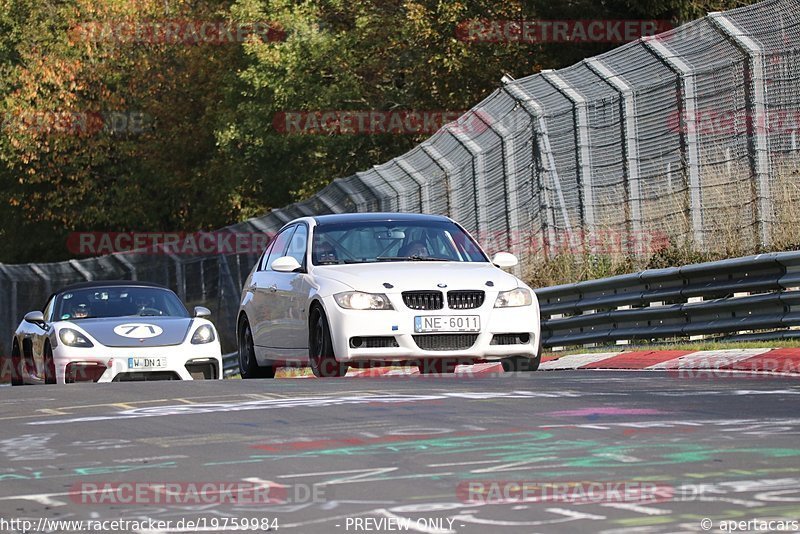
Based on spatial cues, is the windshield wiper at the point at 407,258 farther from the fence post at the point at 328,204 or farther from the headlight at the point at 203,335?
the fence post at the point at 328,204

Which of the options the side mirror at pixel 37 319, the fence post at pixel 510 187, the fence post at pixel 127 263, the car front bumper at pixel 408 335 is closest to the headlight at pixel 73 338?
the side mirror at pixel 37 319

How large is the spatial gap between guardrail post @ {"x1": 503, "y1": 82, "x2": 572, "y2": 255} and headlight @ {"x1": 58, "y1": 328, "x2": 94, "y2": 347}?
295 inches

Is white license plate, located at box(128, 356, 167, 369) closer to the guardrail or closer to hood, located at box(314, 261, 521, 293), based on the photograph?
hood, located at box(314, 261, 521, 293)

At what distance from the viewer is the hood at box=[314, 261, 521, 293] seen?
46.6 feet

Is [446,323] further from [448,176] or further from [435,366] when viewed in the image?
[448,176]

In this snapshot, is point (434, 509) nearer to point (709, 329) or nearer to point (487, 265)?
point (487, 265)

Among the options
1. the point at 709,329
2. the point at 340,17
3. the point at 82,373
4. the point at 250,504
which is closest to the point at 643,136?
the point at 709,329

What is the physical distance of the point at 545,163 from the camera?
73.5 feet

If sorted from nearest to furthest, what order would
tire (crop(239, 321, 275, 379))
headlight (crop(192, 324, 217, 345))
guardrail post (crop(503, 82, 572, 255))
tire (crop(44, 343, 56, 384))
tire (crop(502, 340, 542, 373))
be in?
tire (crop(502, 340, 542, 373)), tire (crop(239, 321, 275, 379)), tire (crop(44, 343, 56, 384)), headlight (crop(192, 324, 217, 345)), guardrail post (crop(503, 82, 572, 255))

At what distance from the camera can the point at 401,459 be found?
8062 mm

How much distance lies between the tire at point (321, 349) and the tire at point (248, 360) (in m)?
1.70

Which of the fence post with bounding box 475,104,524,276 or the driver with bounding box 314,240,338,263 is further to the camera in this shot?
the fence post with bounding box 475,104,524,276

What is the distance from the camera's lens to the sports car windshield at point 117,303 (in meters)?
18.6

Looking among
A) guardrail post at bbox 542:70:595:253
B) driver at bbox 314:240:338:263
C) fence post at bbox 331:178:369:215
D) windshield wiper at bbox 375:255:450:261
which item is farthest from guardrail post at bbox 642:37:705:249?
fence post at bbox 331:178:369:215
